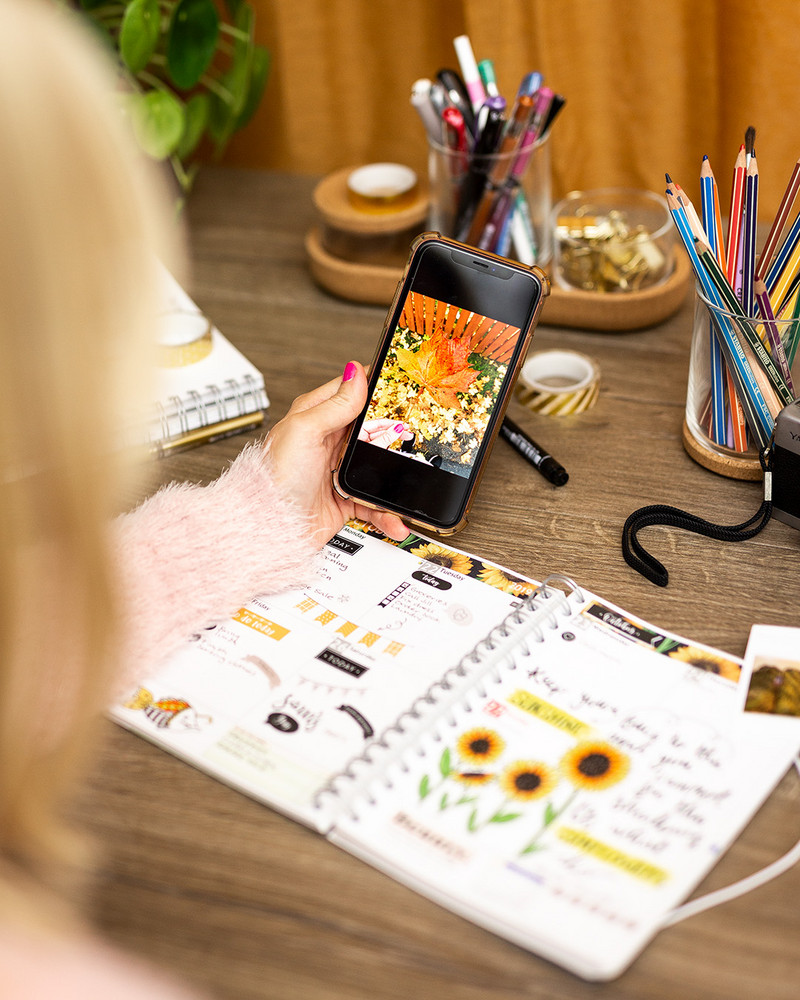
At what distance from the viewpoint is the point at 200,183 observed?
1.30 meters

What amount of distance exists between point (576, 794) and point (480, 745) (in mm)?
64

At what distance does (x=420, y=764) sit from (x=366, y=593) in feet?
0.54

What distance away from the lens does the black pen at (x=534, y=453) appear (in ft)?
2.65

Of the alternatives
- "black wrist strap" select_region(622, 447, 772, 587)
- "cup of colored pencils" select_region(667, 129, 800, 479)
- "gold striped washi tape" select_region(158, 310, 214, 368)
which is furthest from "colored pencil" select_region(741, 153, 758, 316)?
"gold striped washi tape" select_region(158, 310, 214, 368)

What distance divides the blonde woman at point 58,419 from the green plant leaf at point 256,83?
75 cm

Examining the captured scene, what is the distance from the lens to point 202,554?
0.70 meters

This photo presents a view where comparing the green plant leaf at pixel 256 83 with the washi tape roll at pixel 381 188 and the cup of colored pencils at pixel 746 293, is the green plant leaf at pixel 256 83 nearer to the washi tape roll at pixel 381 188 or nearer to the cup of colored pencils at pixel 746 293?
the washi tape roll at pixel 381 188

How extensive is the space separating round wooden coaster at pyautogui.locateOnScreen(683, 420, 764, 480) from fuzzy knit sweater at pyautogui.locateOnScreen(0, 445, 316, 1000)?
341 millimetres

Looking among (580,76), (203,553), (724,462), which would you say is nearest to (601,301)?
(724,462)

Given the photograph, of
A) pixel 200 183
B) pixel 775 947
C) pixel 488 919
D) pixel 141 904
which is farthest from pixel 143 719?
pixel 200 183

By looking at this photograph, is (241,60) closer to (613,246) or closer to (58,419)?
(613,246)

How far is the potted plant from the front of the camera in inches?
38.9

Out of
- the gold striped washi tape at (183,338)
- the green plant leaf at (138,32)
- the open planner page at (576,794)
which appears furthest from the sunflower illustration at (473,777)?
the green plant leaf at (138,32)

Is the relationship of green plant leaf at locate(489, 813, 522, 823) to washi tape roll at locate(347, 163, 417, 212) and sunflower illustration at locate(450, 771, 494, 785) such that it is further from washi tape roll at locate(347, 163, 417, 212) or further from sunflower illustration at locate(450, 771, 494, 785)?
washi tape roll at locate(347, 163, 417, 212)
